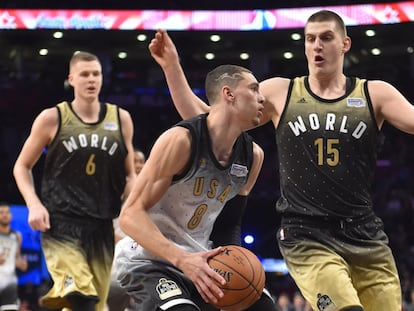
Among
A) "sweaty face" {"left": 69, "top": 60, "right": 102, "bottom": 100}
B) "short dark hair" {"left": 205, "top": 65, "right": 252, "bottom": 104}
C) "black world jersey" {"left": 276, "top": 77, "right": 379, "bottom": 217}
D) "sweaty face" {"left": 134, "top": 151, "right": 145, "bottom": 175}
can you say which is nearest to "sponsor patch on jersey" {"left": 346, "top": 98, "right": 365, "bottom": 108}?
"black world jersey" {"left": 276, "top": 77, "right": 379, "bottom": 217}

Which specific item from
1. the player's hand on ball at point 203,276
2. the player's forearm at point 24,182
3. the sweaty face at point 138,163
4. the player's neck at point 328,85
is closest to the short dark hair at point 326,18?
the player's neck at point 328,85

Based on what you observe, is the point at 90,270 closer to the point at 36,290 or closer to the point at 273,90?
the point at 273,90

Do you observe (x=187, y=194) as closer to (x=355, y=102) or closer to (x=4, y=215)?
(x=355, y=102)

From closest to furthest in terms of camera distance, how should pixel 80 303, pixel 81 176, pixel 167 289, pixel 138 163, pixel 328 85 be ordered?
1. pixel 167 289
2. pixel 328 85
3. pixel 80 303
4. pixel 81 176
5. pixel 138 163

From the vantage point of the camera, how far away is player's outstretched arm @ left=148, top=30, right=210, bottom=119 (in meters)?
5.11

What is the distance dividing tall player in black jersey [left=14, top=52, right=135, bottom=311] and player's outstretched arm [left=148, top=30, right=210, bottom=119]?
4.83 ft

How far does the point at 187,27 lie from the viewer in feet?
80.5

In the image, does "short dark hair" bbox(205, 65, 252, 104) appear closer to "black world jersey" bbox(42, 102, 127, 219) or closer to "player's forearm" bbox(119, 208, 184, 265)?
"player's forearm" bbox(119, 208, 184, 265)

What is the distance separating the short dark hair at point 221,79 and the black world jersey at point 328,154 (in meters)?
0.51

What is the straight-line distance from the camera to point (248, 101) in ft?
15.1

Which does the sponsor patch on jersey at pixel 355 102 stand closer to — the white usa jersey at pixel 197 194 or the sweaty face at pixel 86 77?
the white usa jersey at pixel 197 194

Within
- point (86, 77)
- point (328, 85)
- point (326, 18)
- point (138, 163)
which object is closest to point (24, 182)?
point (86, 77)

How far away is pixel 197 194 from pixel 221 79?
67cm

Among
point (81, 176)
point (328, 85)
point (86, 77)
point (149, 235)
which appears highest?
point (86, 77)
